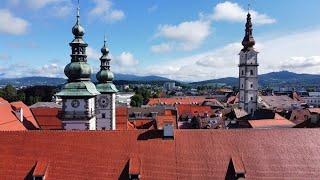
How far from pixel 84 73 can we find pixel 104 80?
1544 centimetres

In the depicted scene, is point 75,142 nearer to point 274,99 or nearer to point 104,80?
point 104,80

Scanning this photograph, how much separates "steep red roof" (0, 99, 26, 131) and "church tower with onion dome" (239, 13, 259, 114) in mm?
65204

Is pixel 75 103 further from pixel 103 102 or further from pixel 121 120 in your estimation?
pixel 121 120

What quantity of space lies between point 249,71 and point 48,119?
180ft

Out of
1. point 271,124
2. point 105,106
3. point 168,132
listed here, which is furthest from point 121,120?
point 168,132

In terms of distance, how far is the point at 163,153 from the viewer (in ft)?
98.0

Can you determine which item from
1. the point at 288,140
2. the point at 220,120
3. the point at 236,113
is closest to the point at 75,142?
the point at 288,140

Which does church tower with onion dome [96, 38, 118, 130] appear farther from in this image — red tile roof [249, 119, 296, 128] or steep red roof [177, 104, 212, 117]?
steep red roof [177, 104, 212, 117]

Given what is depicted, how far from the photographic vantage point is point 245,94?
103 meters

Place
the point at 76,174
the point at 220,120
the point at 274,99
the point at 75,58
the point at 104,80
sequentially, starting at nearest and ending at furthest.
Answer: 1. the point at 76,174
2. the point at 75,58
3. the point at 104,80
4. the point at 220,120
5. the point at 274,99

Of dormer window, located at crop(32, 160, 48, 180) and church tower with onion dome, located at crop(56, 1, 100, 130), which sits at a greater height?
church tower with onion dome, located at crop(56, 1, 100, 130)

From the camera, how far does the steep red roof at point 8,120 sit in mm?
43981

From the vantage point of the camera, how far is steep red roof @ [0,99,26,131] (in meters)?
44.0

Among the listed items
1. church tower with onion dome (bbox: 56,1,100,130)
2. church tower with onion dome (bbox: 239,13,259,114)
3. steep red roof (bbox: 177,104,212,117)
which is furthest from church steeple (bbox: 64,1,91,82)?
steep red roof (bbox: 177,104,212,117)
